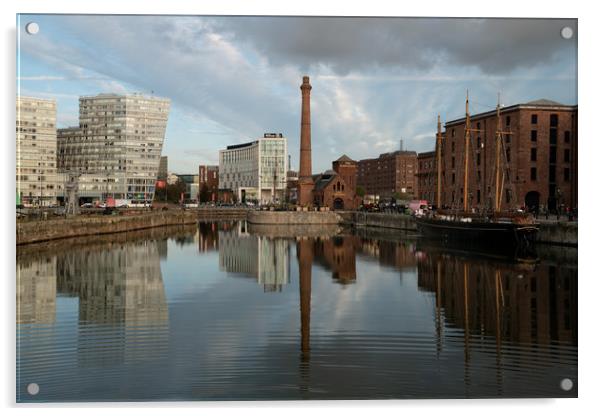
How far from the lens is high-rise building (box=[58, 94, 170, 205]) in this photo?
10369cm

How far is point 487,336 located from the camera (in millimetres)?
17000

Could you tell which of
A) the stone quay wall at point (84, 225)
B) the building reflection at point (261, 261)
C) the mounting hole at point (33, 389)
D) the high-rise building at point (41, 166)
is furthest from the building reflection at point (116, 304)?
the high-rise building at point (41, 166)

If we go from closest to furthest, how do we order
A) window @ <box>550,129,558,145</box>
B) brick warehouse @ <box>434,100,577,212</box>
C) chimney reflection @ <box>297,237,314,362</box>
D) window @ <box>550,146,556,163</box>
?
chimney reflection @ <box>297,237,314,362</box>
brick warehouse @ <box>434,100,577,212</box>
window @ <box>550,129,558,145</box>
window @ <box>550,146,556,163</box>

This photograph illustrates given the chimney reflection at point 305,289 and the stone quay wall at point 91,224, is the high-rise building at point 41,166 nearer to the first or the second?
the stone quay wall at point 91,224

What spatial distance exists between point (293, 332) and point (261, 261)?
23339 mm

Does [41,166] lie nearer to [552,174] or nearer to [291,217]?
[291,217]

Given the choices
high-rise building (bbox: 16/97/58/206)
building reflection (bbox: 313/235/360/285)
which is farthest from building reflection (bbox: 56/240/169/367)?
building reflection (bbox: 313/235/360/285)

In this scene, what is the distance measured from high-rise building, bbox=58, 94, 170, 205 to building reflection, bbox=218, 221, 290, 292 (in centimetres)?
5567

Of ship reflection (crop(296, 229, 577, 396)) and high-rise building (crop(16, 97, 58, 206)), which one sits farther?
high-rise building (crop(16, 97, 58, 206))

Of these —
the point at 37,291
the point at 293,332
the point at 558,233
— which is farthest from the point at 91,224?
the point at 293,332

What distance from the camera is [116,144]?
363ft

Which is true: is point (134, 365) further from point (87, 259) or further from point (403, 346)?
point (87, 259)

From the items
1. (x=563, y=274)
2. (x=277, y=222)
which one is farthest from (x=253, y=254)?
(x=277, y=222)

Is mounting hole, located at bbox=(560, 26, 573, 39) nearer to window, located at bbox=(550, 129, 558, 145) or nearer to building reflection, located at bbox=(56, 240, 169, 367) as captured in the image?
building reflection, located at bbox=(56, 240, 169, 367)
